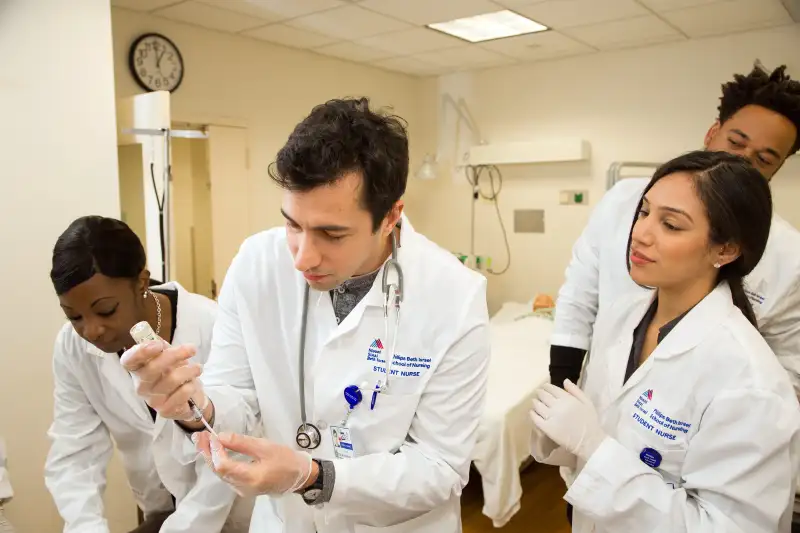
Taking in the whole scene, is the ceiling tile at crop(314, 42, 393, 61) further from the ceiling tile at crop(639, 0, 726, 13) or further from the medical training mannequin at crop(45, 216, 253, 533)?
the medical training mannequin at crop(45, 216, 253, 533)

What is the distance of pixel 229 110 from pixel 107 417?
2.65m

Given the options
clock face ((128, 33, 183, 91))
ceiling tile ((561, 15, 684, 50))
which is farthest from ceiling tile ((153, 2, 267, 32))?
ceiling tile ((561, 15, 684, 50))

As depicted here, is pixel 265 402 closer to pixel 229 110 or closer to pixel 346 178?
pixel 346 178

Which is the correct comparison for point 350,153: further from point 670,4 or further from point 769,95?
point 670,4

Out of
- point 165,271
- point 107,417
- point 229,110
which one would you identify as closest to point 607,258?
point 107,417

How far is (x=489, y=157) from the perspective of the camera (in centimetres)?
495

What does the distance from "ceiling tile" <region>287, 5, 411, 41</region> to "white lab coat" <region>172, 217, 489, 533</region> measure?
8.09 feet

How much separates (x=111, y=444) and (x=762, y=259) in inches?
77.9

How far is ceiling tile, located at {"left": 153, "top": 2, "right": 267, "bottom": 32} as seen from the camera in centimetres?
321

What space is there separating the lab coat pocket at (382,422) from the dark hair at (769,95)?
1.32 m

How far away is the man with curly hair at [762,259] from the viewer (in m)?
1.63

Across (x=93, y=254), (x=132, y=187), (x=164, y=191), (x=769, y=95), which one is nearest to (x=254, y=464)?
(x=93, y=254)

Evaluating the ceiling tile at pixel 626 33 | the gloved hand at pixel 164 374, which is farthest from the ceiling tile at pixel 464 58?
the gloved hand at pixel 164 374

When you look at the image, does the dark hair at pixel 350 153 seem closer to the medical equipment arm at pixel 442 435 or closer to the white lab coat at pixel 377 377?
the white lab coat at pixel 377 377
